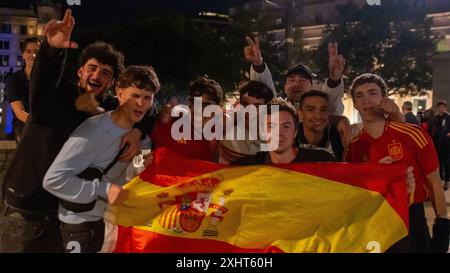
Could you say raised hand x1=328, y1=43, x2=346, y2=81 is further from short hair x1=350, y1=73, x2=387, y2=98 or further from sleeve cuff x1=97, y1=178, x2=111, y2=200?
sleeve cuff x1=97, y1=178, x2=111, y2=200

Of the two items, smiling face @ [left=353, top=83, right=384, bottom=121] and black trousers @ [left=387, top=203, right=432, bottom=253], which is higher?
smiling face @ [left=353, top=83, right=384, bottom=121]

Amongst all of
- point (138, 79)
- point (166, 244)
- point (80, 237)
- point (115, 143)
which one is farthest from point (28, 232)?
point (138, 79)

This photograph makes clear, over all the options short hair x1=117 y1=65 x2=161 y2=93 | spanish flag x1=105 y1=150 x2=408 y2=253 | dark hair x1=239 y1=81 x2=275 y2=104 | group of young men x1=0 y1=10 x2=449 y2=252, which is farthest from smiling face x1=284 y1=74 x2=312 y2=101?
short hair x1=117 y1=65 x2=161 y2=93

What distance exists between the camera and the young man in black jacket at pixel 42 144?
2.99 m

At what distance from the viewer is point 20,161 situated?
312 centimetres

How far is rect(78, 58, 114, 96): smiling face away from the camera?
339cm

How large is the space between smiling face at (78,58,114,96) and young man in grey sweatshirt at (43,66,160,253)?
0.10 meters

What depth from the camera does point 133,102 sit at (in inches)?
131

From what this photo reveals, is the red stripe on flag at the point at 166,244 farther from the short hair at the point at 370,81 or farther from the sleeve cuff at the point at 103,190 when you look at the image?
the short hair at the point at 370,81

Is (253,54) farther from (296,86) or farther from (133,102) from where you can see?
(133,102)

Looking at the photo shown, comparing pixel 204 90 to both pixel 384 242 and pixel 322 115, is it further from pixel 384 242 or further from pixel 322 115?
pixel 384 242

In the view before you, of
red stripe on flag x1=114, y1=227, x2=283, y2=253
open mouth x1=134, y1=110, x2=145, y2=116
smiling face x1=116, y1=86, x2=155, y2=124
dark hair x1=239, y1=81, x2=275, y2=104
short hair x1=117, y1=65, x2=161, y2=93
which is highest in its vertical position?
short hair x1=117, y1=65, x2=161, y2=93

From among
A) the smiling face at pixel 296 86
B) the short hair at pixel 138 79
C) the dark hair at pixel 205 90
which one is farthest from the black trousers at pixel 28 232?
the smiling face at pixel 296 86
